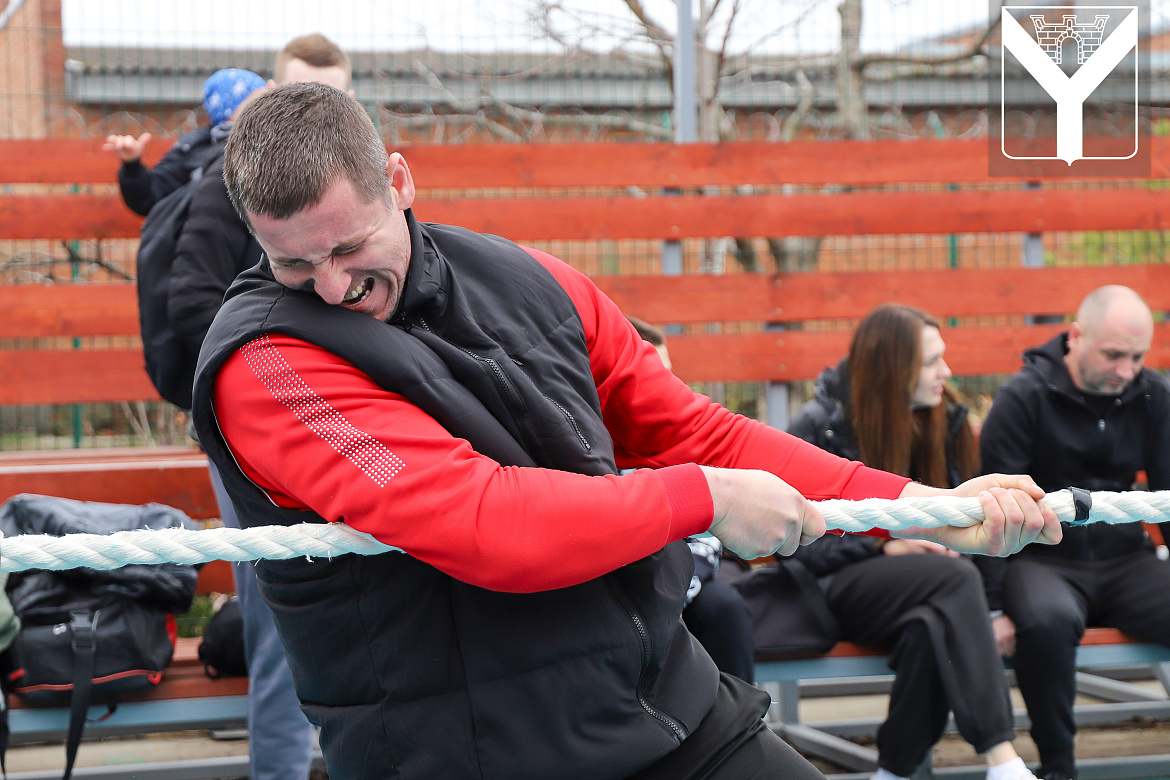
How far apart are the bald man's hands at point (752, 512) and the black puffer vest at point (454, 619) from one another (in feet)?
0.47

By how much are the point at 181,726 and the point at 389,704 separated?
5.98 ft

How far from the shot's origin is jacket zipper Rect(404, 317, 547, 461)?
1277mm

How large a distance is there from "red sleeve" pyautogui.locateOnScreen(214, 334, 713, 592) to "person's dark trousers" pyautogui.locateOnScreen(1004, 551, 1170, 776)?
208 centimetres

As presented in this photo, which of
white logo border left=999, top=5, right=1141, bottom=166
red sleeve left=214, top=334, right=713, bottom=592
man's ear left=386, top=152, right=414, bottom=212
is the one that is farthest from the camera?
white logo border left=999, top=5, right=1141, bottom=166

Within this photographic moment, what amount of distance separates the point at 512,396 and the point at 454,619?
291 mm

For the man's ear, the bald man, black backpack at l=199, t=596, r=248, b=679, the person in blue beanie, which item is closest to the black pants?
the man's ear

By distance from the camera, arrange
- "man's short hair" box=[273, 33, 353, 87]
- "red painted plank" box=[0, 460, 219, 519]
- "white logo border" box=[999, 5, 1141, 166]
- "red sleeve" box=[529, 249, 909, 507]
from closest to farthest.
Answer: "red sleeve" box=[529, 249, 909, 507], "man's short hair" box=[273, 33, 353, 87], "red painted plank" box=[0, 460, 219, 519], "white logo border" box=[999, 5, 1141, 166]

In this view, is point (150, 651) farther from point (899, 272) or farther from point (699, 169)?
point (899, 272)

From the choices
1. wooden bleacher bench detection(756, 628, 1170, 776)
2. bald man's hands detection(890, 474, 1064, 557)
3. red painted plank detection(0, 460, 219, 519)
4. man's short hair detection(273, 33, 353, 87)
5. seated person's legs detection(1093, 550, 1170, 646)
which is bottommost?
wooden bleacher bench detection(756, 628, 1170, 776)

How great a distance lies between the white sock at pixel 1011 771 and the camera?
254cm

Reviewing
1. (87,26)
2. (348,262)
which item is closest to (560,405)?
(348,262)

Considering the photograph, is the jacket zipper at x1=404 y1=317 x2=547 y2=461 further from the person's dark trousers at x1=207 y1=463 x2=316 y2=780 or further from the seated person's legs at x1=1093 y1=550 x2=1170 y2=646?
the seated person's legs at x1=1093 y1=550 x2=1170 y2=646

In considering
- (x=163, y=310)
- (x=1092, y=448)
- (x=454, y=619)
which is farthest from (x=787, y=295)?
(x=454, y=619)

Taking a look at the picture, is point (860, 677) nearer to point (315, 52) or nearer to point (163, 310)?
point (163, 310)
